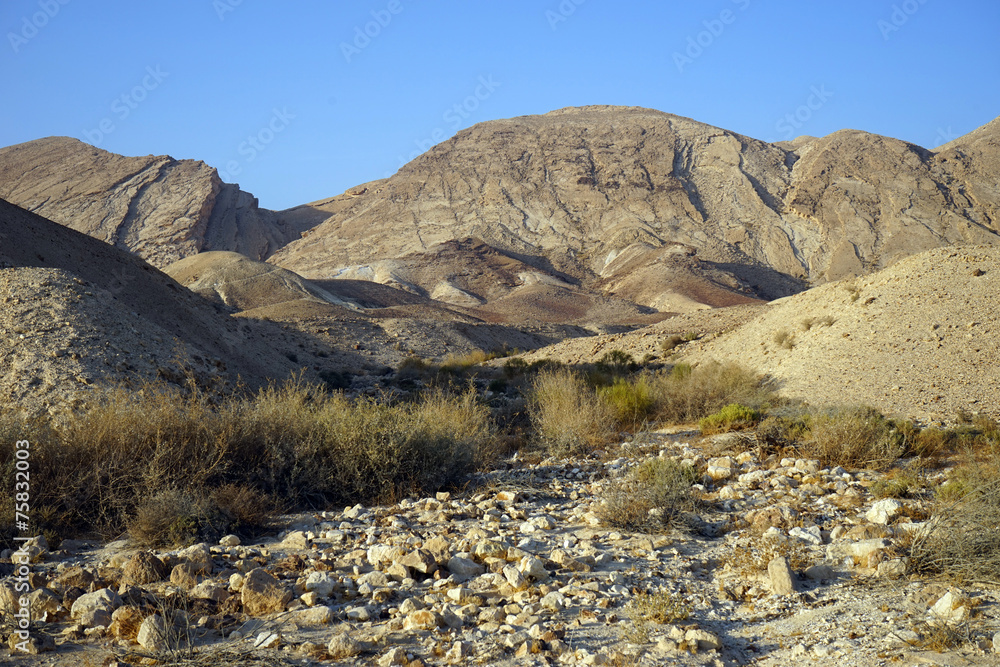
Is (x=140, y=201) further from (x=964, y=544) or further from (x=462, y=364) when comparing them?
(x=964, y=544)

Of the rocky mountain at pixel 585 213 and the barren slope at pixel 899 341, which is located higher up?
the rocky mountain at pixel 585 213

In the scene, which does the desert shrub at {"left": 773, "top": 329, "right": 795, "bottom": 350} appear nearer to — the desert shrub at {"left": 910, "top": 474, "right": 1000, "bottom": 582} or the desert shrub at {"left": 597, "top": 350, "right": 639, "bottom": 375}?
the desert shrub at {"left": 597, "top": 350, "right": 639, "bottom": 375}

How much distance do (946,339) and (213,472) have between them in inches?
456

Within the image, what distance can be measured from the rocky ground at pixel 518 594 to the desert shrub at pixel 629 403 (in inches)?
191

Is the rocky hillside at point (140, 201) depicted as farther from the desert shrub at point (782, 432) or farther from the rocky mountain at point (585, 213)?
the desert shrub at point (782, 432)

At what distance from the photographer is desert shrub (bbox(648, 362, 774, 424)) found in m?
11.6

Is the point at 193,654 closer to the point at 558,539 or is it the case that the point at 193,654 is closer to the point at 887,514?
the point at 558,539

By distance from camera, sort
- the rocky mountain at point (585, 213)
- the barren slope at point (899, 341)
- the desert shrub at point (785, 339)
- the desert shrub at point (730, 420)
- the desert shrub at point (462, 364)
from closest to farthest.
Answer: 1. the desert shrub at point (730, 420)
2. the barren slope at point (899, 341)
3. the desert shrub at point (785, 339)
4. the desert shrub at point (462, 364)
5. the rocky mountain at point (585, 213)

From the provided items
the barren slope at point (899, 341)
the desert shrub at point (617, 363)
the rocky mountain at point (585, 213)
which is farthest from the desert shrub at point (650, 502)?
the rocky mountain at point (585, 213)

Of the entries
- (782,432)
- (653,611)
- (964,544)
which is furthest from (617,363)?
(653,611)

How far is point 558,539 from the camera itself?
580 centimetres

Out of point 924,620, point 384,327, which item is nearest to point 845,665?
point 924,620

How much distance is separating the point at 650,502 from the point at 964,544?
7.67 ft

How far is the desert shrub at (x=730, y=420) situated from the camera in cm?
1012
